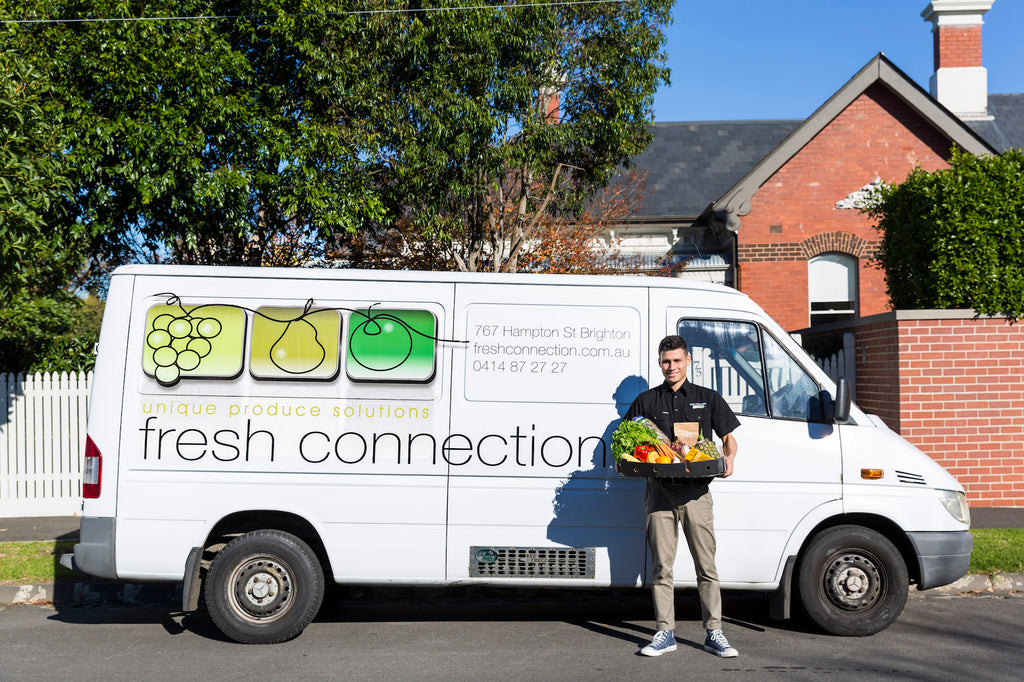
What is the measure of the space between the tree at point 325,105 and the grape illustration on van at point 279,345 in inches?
178

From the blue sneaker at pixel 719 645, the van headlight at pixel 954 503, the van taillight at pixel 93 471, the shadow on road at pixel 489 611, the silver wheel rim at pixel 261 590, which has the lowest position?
the shadow on road at pixel 489 611

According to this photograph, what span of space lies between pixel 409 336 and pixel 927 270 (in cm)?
672

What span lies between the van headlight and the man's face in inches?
79.2

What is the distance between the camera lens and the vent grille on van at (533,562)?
18.5 ft

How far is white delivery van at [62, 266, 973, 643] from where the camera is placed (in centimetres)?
562

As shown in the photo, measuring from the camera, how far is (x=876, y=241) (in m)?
16.4

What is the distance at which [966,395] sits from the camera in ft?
31.4

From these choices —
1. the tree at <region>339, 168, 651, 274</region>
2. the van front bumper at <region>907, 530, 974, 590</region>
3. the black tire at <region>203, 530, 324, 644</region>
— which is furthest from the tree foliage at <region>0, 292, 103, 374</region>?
the van front bumper at <region>907, 530, 974, 590</region>

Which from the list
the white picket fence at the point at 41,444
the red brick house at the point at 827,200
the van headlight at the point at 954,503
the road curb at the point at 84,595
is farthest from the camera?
the red brick house at the point at 827,200

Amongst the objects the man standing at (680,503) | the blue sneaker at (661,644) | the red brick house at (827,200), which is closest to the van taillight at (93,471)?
the man standing at (680,503)

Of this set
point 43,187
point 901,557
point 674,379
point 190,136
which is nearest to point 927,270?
point 901,557

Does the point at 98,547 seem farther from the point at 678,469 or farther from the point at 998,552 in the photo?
the point at 998,552

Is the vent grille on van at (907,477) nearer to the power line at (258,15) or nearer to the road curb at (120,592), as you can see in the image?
the road curb at (120,592)

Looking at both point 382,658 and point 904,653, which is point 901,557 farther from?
point 382,658
